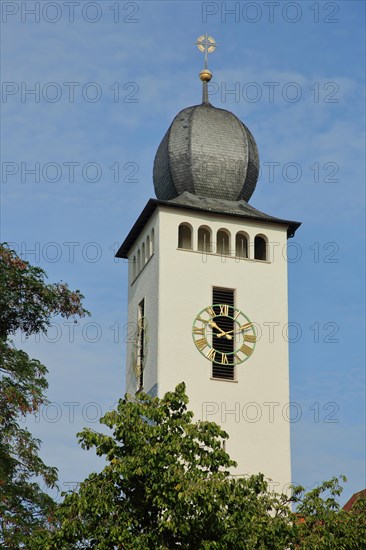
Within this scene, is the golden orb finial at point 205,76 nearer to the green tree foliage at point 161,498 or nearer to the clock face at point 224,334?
the clock face at point 224,334

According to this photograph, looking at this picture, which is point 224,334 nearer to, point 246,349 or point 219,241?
point 246,349

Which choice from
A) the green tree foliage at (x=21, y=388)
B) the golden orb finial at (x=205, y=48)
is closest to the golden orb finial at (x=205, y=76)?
the golden orb finial at (x=205, y=48)

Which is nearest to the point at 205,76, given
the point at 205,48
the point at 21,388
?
the point at 205,48

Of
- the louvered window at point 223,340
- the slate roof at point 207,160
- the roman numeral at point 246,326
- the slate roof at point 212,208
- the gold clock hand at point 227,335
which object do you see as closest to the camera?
the louvered window at point 223,340

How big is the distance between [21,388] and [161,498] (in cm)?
333

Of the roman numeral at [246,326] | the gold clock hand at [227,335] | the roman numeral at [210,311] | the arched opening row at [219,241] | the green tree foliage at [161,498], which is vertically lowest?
the green tree foliage at [161,498]

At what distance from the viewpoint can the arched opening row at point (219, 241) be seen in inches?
1497

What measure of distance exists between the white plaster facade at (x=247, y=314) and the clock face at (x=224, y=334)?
201 mm

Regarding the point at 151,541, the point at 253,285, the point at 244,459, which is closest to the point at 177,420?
the point at 151,541

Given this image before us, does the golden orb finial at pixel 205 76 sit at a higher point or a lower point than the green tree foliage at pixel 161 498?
higher

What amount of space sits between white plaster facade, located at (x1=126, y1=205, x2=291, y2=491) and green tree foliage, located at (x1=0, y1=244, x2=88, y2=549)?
10575 mm

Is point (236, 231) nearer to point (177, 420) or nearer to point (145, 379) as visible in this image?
point (145, 379)

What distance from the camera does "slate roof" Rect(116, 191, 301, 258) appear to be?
37906mm

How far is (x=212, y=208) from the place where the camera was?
38.2 metres
